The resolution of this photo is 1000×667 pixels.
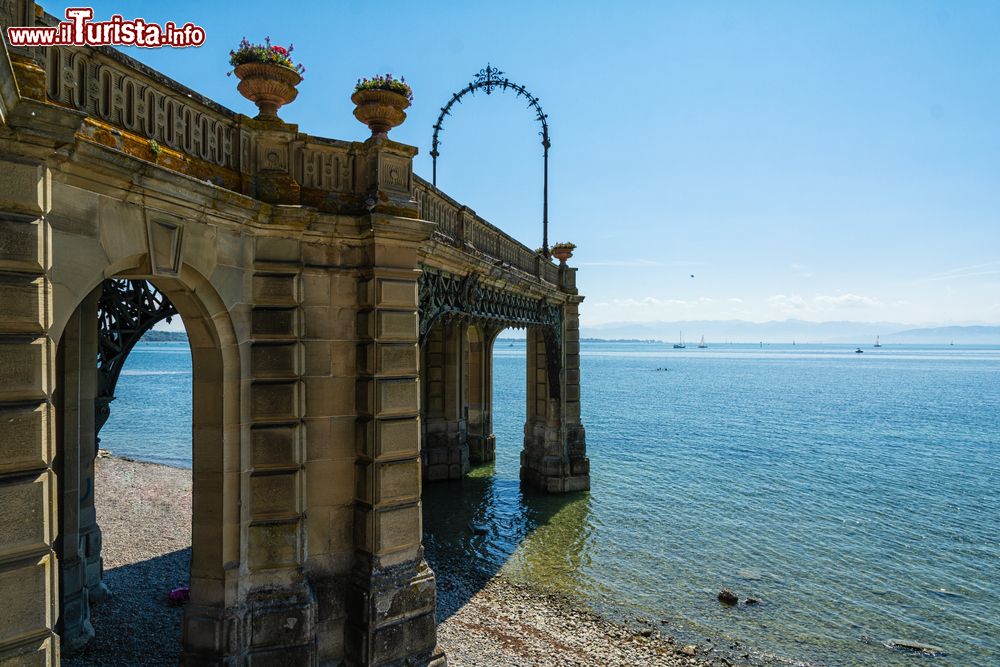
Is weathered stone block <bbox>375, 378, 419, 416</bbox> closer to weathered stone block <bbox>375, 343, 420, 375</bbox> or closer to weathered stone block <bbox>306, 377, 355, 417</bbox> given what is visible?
weathered stone block <bbox>375, 343, 420, 375</bbox>

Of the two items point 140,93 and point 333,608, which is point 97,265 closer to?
point 140,93

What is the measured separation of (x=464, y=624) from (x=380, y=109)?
34.6 feet

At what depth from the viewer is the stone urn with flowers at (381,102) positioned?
343 inches

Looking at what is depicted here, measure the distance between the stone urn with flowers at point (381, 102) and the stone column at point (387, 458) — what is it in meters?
1.50

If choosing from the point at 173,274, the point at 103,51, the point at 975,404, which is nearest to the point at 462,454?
the point at 173,274

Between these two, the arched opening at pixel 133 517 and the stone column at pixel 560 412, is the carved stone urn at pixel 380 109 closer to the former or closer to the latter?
the arched opening at pixel 133 517

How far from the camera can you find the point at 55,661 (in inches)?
205

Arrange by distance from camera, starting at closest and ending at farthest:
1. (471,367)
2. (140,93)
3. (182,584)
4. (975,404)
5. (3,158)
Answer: (3,158) < (140,93) < (182,584) < (471,367) < (975,404)

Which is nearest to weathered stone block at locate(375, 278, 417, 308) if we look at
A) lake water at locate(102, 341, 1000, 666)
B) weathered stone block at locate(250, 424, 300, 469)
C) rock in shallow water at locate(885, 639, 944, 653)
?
weathered stone block at locate(250, 424, 300, 469)

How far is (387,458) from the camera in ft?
29.1

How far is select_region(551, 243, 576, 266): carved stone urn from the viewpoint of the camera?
24.1m

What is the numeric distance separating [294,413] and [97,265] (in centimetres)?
322

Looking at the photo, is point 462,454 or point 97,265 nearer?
point 97,265

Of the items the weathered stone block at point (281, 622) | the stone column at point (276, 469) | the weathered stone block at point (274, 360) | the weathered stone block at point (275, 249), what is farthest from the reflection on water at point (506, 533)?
the weathered stone block at point (275, 249)
